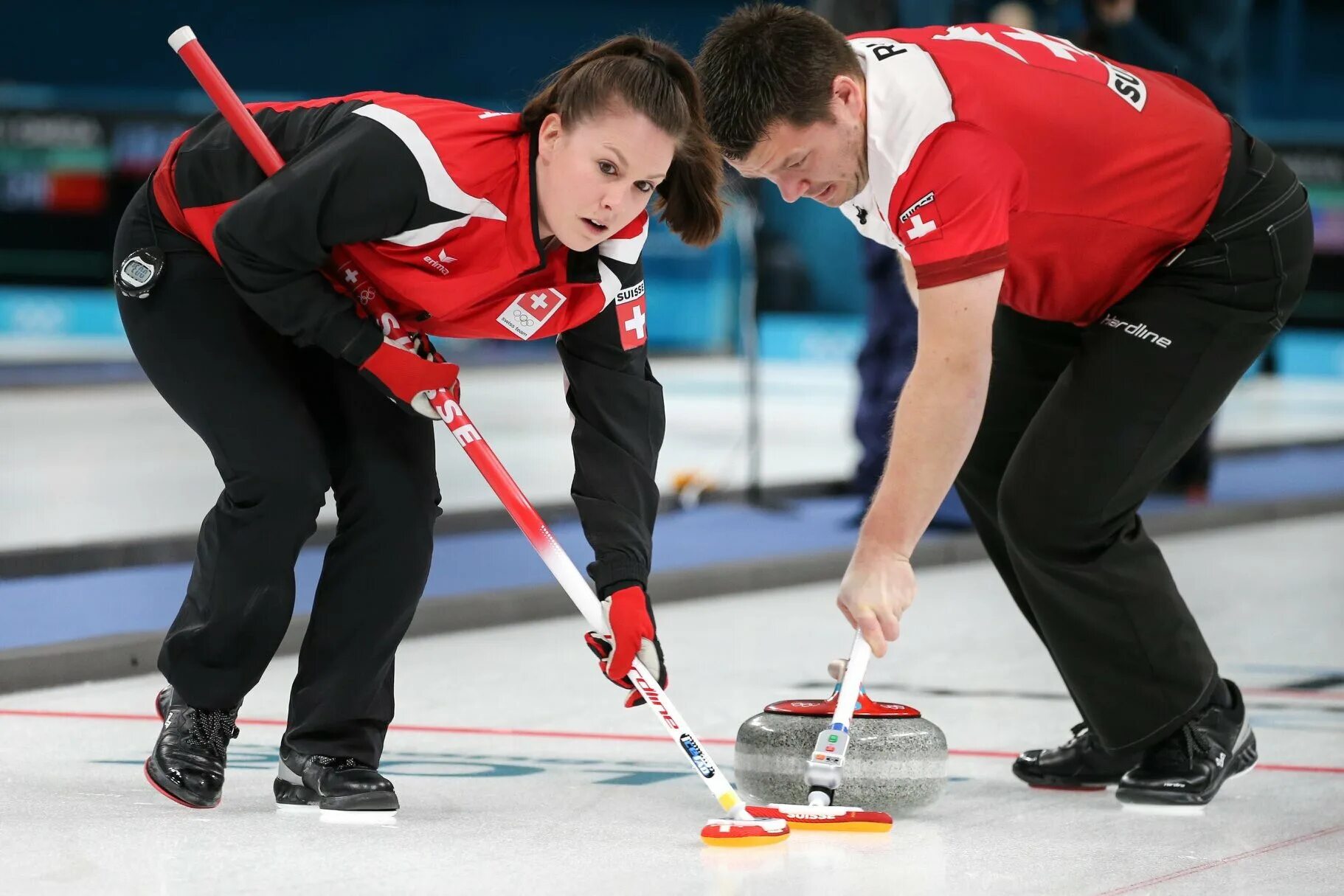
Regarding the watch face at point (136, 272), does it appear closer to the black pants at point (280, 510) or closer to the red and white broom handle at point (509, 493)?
the black pants at point (280, 510)

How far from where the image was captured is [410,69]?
57.4 ft

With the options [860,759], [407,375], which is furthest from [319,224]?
[860,759]

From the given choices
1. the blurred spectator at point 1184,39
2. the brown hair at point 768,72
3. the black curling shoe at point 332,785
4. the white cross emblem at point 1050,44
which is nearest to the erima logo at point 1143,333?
the white cross emblem at point 1050,44

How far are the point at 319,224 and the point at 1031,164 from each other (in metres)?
0.99

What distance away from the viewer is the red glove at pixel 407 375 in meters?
2.60

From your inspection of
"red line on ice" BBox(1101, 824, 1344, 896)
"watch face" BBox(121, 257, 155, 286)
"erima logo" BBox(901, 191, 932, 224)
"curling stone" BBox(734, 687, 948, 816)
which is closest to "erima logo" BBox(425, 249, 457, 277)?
"watch face" BBox(121, 257, 155, 286)

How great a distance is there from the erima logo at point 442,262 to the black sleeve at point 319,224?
81mm

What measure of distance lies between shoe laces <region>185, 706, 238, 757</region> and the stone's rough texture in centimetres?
77

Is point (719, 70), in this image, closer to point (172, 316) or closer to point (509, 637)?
point (172, 316)

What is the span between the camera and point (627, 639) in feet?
8.50

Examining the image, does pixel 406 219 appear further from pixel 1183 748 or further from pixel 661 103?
pixel 1183 748

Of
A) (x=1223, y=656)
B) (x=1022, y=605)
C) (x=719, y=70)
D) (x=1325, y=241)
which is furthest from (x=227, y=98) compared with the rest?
(x=1325, y=241)

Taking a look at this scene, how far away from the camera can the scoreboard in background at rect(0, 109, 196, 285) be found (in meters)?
11.7

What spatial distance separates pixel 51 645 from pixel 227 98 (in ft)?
4.77
